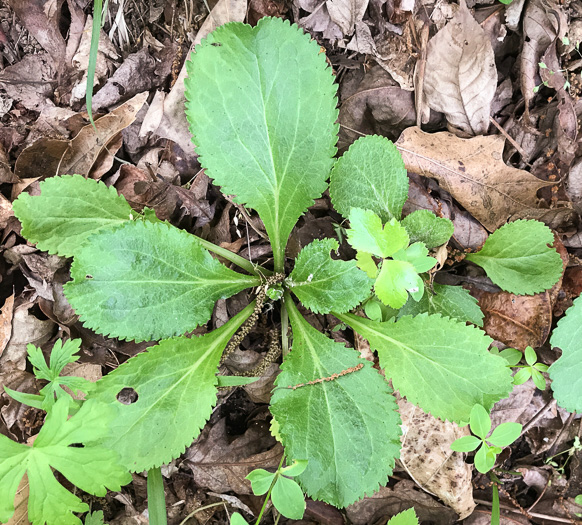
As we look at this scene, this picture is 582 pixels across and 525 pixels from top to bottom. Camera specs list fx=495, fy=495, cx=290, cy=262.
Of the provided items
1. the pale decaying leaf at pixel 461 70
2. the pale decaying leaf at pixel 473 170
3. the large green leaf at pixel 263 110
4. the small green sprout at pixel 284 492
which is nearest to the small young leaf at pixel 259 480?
the small green sprout at pixel 284 492

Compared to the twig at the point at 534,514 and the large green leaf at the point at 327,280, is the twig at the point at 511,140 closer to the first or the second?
the large green leaf at the point at 327,280

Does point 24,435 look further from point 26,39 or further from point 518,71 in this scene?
point 518,71

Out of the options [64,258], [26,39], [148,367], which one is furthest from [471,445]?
[26,39]

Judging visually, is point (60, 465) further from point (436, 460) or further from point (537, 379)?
point (537, 379)

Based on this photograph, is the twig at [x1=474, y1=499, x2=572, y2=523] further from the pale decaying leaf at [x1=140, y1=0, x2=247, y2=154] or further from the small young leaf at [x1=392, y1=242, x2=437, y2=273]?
the pale decaying leaf at [x1=140, y1=0, x2=247, y2=154]

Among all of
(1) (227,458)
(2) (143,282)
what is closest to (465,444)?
(1) (227,458)
